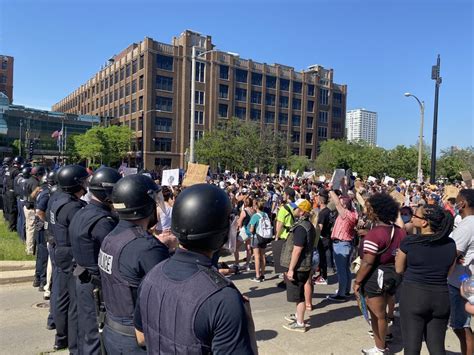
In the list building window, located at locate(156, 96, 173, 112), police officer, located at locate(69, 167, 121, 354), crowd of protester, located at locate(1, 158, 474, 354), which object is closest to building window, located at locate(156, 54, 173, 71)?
building window, located at locate(156, 96, 173, 112)

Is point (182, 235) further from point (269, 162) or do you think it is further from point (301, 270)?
point (269, 162)

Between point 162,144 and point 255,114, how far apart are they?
60.8 feet

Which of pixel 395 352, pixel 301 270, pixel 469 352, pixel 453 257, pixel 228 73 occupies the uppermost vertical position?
pixel 228 73

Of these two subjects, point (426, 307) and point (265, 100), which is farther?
point (265, 100)

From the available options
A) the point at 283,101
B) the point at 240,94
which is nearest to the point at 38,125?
the point at 240,94

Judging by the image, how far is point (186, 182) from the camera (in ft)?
34.9

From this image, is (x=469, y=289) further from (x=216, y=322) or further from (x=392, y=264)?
(x=216, y=322)

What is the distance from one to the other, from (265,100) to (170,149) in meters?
20.8

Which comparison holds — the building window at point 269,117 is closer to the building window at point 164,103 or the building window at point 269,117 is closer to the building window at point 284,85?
the building window at point 284,85

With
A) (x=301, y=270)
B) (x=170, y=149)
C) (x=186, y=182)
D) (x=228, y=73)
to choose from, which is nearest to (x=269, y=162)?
(x=170, y=149)

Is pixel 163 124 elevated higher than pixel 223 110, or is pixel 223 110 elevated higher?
pixel 223 110

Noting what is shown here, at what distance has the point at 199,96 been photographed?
63.6 metres

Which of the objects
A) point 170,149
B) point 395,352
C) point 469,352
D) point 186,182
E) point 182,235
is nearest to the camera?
point 182,235

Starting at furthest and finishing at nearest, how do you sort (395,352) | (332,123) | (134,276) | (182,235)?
(332,123) → (395,352) → (134,276) → (182,235)
